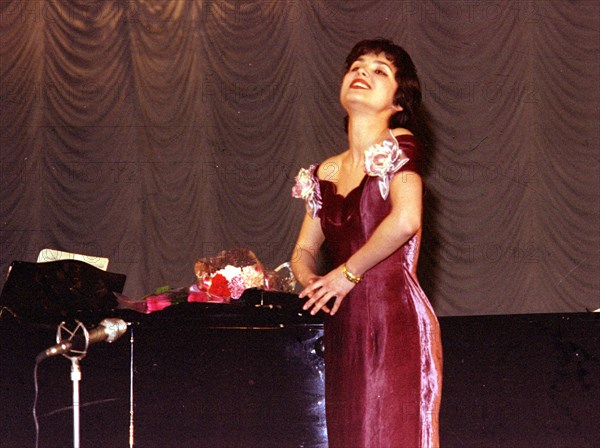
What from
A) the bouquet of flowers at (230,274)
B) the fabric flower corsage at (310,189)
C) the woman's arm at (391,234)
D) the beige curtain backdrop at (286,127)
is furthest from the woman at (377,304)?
the beige curtain backdrop at (286,127)

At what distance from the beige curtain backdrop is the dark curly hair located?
17.1ft

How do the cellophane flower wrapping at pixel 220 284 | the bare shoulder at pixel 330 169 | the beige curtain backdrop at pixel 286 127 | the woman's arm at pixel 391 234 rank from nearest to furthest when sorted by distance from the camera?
the woman's arm at pixel 391 234, the bare shoulder at pixel 330 169, the cellophane flower wrapping at pixel 220 284, the beige curtain backdrop at pixel 286 127

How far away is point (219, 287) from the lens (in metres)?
3.08

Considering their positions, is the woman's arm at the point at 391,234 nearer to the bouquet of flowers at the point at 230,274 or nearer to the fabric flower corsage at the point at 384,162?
the fabric flower corsage at the point at 384,162

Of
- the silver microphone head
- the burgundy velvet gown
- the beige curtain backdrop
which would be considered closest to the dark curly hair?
the burgundy velvet gown

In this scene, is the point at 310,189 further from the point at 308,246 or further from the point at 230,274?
the point at 230,274

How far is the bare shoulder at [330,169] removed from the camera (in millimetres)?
2770

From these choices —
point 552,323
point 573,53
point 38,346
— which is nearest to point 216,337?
point 38,346

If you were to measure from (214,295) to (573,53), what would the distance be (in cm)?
604

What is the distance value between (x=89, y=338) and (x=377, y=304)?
84 centimetres

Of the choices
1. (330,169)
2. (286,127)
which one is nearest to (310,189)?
(330,169)

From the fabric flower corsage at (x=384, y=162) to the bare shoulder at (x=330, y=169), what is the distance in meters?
0.24

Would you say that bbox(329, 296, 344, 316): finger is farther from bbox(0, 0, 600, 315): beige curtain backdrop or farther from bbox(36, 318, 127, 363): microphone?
bbox(0, 0, 600, 315): beige curtain backdrop

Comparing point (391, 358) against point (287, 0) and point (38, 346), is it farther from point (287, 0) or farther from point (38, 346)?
point (287, 0)
